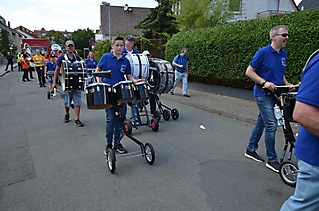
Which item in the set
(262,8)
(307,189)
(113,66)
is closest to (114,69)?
(113,66)

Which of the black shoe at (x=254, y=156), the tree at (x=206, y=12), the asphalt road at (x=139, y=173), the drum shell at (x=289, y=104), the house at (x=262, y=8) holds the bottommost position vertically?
the asphalt road at (x=139, y=173)

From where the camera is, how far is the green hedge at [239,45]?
801 centimetres

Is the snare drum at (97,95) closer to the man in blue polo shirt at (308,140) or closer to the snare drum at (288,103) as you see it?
the snare drum at (288,103)

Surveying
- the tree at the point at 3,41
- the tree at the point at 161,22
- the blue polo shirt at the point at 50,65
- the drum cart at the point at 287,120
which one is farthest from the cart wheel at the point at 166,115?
the tree at the point at 3,41

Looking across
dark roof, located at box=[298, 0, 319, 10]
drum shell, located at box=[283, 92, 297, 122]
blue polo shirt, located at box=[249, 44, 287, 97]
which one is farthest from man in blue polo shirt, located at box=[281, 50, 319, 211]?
dark roof, located at box=[298, 0, 319, 10]

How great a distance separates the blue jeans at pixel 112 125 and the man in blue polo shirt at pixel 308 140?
3.20 metres

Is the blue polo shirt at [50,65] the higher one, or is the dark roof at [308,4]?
the dark roof at [308,4]

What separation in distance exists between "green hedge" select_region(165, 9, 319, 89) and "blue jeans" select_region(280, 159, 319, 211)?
7.06 m

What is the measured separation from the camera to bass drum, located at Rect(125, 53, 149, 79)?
5875mm

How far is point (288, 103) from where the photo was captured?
3623 mm

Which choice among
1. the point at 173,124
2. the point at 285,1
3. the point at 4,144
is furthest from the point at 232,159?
the point at 285,1

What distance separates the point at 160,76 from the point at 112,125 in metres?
2.09

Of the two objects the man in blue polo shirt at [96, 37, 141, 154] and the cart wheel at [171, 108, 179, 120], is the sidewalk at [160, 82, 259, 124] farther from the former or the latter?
the man in blue polo shirt at [96, 37, 141, 154]

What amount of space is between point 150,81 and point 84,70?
1810 mm
